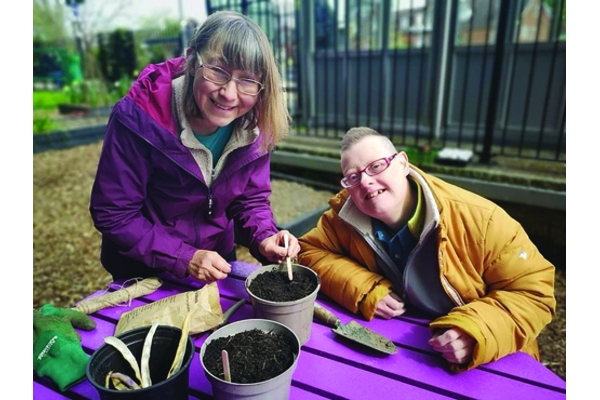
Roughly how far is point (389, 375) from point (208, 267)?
2.26 feet

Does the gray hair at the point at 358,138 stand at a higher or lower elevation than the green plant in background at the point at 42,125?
higher

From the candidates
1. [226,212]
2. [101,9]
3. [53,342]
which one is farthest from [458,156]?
[101,9]

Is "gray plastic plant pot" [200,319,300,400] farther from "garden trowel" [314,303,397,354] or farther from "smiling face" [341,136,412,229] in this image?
"smiling face" [341,136,412,229]

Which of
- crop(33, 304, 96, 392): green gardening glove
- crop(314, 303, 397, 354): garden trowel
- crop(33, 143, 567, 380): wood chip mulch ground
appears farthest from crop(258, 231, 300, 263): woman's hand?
crop(33, 143, 567, 380): wood chip mulch ground

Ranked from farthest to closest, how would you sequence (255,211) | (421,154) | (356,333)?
(421,154)
(255,211)
(356,333)

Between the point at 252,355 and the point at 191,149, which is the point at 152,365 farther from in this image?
the point at 191,149

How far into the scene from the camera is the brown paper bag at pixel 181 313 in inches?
51.1

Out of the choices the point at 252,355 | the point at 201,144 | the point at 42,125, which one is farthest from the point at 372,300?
the point at 42,125

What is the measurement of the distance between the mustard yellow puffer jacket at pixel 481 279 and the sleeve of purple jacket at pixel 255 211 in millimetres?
394

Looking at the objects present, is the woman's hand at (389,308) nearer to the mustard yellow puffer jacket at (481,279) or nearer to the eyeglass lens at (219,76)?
the mustard yellow puffer jacket at (481,279)

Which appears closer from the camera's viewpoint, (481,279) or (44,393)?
(44,393)

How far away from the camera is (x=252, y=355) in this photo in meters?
1.02

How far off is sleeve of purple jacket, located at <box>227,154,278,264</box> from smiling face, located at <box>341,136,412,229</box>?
1.66 ft

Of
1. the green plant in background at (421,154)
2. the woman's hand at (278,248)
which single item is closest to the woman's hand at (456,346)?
the woman's hand at (278,248)
